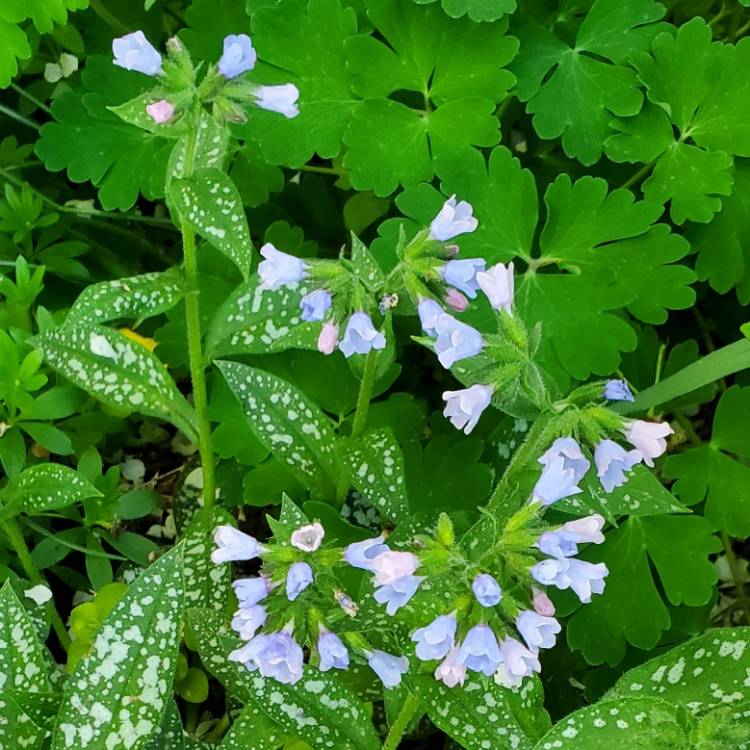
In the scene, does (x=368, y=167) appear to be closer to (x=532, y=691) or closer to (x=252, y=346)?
(x=252, y=346)

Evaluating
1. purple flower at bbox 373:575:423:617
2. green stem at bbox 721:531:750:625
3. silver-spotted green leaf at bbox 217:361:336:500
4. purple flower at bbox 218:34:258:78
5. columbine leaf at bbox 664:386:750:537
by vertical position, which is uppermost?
purple flower at bbox 218:34:258:78

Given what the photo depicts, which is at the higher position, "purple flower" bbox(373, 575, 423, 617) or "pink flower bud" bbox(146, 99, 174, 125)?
"pink flower bud" bbox(146, 99, 174, 125)

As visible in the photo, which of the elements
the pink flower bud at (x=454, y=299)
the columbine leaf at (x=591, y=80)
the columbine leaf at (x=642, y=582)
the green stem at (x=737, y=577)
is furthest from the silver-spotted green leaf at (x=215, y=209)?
the green stem at (x=737, y=577)

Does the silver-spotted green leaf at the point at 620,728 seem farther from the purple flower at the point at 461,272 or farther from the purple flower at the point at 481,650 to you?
the purple flower at the point at 461,272

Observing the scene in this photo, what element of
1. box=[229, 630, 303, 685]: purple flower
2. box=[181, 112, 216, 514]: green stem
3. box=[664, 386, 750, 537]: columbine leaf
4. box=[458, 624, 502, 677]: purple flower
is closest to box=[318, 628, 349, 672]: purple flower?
box=[229, 630, 303, 685]: purple flower

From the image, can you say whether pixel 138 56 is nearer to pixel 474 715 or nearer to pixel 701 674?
pixel 474 715

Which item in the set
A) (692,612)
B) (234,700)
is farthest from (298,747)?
(692,612)

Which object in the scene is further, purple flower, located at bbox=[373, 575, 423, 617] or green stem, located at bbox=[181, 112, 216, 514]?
green stem, located at bbox=[181, 112, 216, 514]

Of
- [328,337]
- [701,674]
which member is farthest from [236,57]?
[701,674]

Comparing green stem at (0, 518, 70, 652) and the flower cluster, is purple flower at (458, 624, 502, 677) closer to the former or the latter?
the flower cluster
